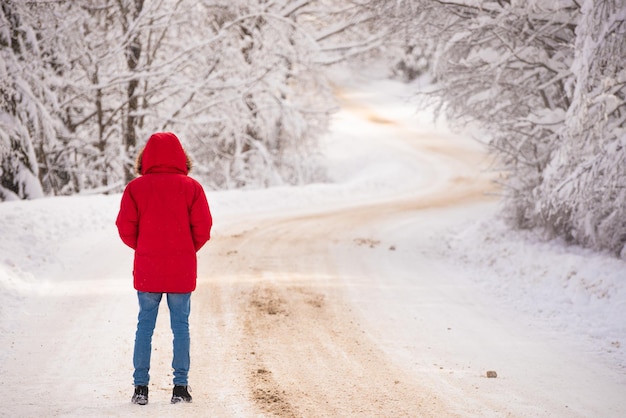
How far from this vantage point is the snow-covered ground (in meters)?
4.98

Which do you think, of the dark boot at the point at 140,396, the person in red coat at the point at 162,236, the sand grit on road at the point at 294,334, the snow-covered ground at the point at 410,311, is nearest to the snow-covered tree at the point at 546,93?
the snow-covered ground at the point at 410,311

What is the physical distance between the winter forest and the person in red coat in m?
5.58

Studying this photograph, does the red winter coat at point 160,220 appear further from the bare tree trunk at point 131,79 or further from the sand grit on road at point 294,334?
the bare tree trunk at point 131,79

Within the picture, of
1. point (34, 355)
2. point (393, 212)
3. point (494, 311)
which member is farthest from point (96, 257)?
point (393, 212)

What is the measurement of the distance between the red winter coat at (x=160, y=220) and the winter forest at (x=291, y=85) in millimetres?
5610

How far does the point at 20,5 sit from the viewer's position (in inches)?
493

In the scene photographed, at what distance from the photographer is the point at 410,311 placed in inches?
301

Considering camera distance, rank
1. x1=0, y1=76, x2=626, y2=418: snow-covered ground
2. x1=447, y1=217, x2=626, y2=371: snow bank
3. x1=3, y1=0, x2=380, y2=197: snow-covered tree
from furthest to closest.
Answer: x1=3, y1=0, x2=380, y2=197: snow-covered tree, x1=447, y1=217, x2=626, y2=371: snow bank, x1=0, y1=76, x2=626, y2=418: snow-covered ground

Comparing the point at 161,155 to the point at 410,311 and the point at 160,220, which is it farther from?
the point at 410,311

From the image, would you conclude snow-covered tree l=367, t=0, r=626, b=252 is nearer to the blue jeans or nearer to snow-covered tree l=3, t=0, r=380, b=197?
snow-covered tree l=3, t=0, r=380, b=197

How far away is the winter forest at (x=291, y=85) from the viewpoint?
8594 millimetres

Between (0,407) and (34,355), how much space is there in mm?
1196

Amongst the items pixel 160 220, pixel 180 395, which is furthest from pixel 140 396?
pixel 160 220

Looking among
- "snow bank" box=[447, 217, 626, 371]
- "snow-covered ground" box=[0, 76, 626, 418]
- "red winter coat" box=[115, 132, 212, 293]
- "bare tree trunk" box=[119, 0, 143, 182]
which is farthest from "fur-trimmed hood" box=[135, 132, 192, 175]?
"bare tree trunk" box=[119, 0, 143, 182]
